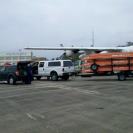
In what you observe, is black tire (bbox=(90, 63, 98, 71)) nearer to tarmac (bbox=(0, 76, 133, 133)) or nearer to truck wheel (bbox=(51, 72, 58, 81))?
truck wheel (bbox=(51, 72, 58, 81))

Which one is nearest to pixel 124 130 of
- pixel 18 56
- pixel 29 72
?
pixel 29 72

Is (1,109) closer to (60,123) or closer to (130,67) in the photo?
(60,123)

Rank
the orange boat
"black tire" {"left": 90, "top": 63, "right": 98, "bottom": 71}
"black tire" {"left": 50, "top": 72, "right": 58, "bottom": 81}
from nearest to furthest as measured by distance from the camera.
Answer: the orange boat < "black tire" {"left": 90, "top": 63, "right": 98, "bottom": 71} < "black tire" {"left": 50, "top": 72, "right": 58, "bottom": 81}

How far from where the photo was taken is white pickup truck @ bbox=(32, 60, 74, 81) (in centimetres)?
3316

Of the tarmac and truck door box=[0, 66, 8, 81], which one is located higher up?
truck door box=[0, 66, 8, 81]

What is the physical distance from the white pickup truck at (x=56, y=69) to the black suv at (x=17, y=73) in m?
4.30

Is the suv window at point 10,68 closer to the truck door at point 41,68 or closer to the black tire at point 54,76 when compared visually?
the black tire at point 54,76

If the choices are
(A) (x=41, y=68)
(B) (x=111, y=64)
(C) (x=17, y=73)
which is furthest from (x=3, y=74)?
(B) (x=111, y=64)

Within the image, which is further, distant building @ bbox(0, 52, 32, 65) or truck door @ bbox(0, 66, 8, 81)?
distant building @ bbox(0, 52, 32, 65)

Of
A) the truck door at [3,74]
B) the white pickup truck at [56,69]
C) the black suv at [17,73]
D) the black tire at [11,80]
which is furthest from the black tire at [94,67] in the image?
the truck door at [3,74]

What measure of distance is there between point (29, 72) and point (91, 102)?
15441mm

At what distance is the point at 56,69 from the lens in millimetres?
33469

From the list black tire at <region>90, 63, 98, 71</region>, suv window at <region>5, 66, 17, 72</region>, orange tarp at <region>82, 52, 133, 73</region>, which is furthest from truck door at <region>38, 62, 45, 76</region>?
suv window at <region>5, 66, 17, 72</region>

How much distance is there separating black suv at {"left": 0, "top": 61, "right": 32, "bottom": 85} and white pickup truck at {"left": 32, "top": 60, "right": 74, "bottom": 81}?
14.1 ft
